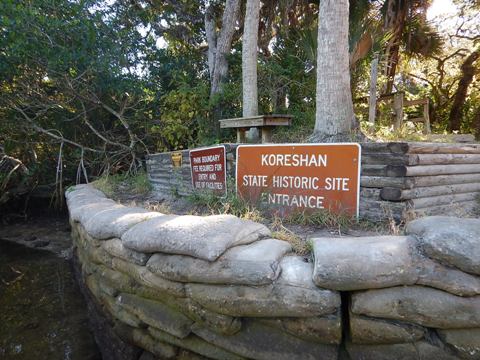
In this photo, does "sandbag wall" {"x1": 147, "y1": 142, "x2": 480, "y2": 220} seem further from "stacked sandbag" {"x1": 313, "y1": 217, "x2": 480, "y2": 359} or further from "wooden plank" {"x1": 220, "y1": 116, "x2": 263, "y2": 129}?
"wooden plank" {"x1": 220, "y1": 116, "x2": 263, "y2": 129}

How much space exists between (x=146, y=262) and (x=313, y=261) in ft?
4.16

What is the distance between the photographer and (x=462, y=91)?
32.2 feet

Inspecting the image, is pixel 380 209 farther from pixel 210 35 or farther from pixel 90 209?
pixel 210 35

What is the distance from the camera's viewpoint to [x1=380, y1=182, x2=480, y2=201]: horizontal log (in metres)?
2.64

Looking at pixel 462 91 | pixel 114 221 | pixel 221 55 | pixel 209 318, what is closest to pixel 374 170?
pixel 209 318

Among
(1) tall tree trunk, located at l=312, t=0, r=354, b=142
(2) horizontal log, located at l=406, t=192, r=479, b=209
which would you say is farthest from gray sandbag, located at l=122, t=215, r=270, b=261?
(1) tall tree trunk, located at l=312, t=0, r=354, b=142

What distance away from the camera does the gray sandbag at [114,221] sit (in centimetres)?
283

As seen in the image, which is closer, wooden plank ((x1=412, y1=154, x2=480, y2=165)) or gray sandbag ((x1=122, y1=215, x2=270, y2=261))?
gray sandbag ((x1=122, y1=215, x2=270, y2=261))

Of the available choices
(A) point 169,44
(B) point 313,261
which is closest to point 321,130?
(B) point 313,261

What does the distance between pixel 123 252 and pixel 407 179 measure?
2420mm

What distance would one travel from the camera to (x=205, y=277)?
79.1 inches

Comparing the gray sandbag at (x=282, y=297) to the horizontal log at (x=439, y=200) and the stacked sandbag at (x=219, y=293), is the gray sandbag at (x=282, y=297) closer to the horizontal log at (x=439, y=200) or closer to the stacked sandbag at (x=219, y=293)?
the stacked sandbag at (x=219, y=293)

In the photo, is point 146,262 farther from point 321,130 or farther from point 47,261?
point 47,261

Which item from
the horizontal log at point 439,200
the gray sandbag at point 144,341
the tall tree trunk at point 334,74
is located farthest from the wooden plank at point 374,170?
the gray sandbag at point 144,341
